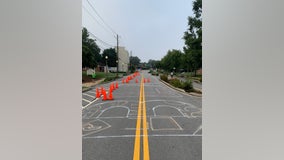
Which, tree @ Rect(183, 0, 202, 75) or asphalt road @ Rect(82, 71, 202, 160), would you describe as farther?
tree @ Rect(183, 0, 202, 75)

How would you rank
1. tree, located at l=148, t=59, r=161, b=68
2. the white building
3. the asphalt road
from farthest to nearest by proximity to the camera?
1. tree, located at l=148, t=59, r=161, b=68
2. the white building
3. the asphalt road

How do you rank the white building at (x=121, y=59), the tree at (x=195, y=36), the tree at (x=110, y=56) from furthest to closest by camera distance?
1. the white building at (x=121, y=59)
2. the tree at (x=110, y=56)
3. the tree at (x=195, y=36)

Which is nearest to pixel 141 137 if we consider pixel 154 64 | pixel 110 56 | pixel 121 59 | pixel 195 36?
pixel 195 36

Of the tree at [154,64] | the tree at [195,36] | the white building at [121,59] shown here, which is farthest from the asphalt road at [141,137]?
the tree at [154,64]

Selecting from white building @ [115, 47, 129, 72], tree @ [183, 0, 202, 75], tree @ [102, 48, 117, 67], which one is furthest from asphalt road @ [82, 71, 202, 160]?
white building @ [115, 47, 129, 72]

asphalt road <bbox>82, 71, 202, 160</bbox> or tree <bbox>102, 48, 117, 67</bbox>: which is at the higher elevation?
tree <bbox>102, 48, 117, 67</bbox>

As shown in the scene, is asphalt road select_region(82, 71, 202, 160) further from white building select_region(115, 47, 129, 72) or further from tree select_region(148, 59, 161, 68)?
tree select_region(148, 59, 161, 68)

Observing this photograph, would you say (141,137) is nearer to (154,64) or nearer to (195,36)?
(195,36)

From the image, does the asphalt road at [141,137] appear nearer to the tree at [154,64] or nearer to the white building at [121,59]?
the white building at [121,59]
